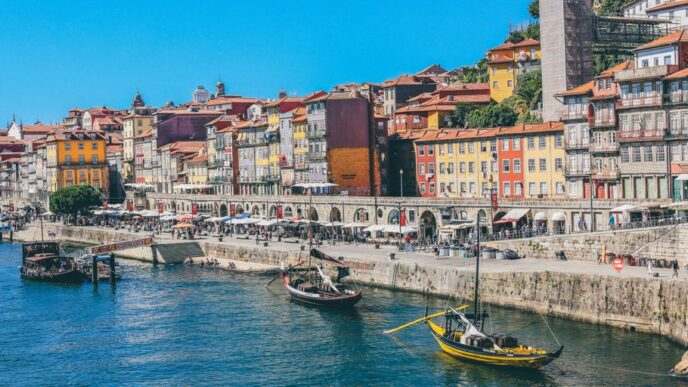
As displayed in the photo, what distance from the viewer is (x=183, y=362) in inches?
2163

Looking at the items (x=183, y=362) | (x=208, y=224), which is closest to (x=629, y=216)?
(x=183, y=362)

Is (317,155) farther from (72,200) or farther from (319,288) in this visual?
(72,200)

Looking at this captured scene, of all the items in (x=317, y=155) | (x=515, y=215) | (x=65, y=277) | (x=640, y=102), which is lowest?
(x=65, y=277)

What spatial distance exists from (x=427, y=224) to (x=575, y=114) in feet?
53.7

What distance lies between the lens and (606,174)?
265 ft

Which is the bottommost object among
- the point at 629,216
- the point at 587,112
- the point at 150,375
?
the point at 150,375

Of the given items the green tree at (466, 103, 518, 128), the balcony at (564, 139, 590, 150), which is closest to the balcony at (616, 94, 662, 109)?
the balcony at (564, 139, 590, 150)

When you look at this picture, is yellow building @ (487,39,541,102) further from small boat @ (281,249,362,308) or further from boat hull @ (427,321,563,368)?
boat hull @ (427,321,563,368)

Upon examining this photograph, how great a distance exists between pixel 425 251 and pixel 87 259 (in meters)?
32.5

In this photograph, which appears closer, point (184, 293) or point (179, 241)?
point (184, 293)

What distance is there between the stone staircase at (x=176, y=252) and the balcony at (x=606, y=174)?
38.6m

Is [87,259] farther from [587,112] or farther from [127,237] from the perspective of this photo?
[587,112]

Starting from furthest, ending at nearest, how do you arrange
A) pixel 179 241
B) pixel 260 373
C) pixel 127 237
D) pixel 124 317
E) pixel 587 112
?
pixel 127 237 < pixel 179 241 < pixel 587 112 < pixel 124 317 < pixel 260 373

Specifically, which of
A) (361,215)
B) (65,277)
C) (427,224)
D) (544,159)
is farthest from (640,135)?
(65,277)
